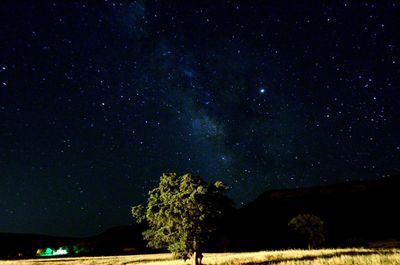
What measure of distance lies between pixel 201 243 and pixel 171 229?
241 cm

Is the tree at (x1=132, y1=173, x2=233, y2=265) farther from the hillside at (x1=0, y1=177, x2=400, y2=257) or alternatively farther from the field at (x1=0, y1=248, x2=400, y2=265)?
the hillside at (x1=0, y1=177, x2=400, y2=257)

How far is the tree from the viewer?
25.4m

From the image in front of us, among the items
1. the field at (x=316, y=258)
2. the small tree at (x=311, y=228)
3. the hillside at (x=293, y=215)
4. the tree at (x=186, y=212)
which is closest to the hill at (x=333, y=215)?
the hillside at (x=293, y=215)

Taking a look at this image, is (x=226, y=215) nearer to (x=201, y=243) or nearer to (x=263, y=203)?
(x=201, y=243)

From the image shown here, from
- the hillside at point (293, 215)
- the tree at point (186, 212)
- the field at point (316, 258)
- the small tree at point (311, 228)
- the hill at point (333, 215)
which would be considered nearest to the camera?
the field at point (316, 258)

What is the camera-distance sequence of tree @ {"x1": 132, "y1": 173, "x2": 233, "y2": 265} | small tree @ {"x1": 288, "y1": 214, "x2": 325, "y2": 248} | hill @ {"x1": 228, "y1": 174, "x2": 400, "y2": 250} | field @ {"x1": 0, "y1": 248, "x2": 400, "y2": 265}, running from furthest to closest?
hill @ {"x1": 228, "y1": 174, "x2": 400, "y2": 250} → small tree @ {"x1": 288, "y1": 214, "x2": 325, "y2": 248} → tree @ {"x1": 132, "y1": 173, "x2": 233, "y2": 265} → field @ {"x1": 0, "y1": 248, "x2": 400, "y2": 265}

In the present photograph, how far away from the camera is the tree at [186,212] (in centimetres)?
2544

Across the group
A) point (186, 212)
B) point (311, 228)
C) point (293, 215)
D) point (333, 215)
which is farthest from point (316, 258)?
point (293, 215)

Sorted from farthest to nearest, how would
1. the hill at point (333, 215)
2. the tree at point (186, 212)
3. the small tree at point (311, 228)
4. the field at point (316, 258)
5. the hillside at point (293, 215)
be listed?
1. the hill at point (333, 215)
2. the hillside at point (293, 215)
3. the small tree at point (311, 228)
4. the tree at point (186, 212)
5. the field at point (316, 258)

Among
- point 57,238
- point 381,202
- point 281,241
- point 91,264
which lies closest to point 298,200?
point 381,202

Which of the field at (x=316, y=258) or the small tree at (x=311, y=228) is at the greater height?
the small tree at (x=311, y=228)

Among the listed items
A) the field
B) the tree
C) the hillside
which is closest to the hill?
the hillside

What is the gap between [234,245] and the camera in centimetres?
12338

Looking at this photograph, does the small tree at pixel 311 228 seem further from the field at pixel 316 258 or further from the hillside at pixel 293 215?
the field at pixel 316 258
